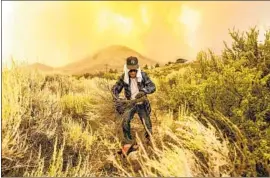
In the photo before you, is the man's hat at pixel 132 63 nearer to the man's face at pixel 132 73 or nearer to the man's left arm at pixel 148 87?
the man's face at pixel 132 73

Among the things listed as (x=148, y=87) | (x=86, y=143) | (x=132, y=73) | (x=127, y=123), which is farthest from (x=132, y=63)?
(x=86, y=143)

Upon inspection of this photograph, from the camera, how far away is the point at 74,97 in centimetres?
1019

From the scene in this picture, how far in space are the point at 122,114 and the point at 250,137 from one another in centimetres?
171

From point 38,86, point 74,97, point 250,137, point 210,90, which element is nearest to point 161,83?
point 74,97

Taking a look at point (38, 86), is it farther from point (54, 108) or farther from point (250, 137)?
point (250, 137)

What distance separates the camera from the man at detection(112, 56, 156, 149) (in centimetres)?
706

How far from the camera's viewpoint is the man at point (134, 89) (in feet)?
23.2

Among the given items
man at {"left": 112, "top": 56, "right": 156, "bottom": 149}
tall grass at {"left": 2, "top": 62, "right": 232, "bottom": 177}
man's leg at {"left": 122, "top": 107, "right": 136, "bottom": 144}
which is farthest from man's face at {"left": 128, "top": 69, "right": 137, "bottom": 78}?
tall grass at {"left": 2, "top": 62, "right": 232, "bottom": 177}

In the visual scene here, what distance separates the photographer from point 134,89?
23.5 ft

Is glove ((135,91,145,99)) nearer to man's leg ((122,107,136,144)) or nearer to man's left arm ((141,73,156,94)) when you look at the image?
man's left arm ((141,73,156,94))

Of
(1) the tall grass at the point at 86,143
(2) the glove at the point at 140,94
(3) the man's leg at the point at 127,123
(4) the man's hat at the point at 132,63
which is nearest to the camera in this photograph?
(1) the tall grass at the point at 86,143

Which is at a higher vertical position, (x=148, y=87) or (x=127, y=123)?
(x=148, y=87)

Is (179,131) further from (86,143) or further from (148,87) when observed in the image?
(86,143)

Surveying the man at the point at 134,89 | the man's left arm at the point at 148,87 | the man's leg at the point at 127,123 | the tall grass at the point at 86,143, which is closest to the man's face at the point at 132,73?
the man at the point at 134,89
